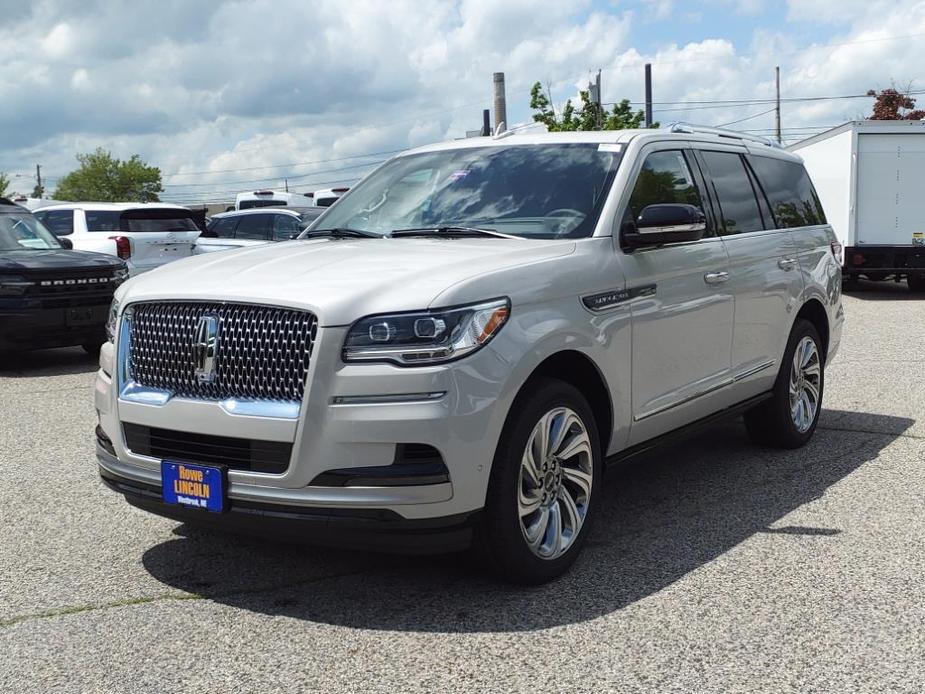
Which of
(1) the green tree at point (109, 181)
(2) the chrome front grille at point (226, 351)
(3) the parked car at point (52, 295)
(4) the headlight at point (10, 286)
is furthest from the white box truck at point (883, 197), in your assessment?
(1) the green tree at point (109, 181)

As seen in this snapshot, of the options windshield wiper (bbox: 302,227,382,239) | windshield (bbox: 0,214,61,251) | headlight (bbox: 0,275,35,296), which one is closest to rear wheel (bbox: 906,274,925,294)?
windshield (bbox: 0,214,61,251)

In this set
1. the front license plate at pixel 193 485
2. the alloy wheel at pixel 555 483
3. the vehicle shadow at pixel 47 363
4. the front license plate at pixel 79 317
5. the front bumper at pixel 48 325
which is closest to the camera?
the front license plate at pixel 193 485

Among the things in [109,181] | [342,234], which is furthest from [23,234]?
[109,181]

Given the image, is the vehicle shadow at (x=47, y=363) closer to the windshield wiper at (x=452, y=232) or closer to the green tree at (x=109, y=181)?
the windshield wiper at (x=452, y=232)

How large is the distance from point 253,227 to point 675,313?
39.2 feet

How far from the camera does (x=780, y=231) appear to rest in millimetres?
6867

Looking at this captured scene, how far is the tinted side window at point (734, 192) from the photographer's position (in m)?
6.29

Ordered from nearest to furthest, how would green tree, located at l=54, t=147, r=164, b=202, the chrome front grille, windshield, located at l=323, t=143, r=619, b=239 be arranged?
1. the chrome front grille
2. windshield, located at l=323, t=143, r=619, b=239
3. green tree, located at l=54, t=147, r=164, b=202

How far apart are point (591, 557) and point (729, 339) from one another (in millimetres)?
1729

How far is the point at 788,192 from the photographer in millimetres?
7281

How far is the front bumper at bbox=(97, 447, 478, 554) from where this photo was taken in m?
4.00

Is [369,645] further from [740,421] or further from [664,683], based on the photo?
[740,421]

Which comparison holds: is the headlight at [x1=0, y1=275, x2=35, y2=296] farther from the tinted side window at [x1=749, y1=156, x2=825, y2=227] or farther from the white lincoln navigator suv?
the tinted side window at [x1=749, y1=156, x2=825, y2=227]

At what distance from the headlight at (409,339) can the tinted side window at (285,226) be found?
40.9 feet
